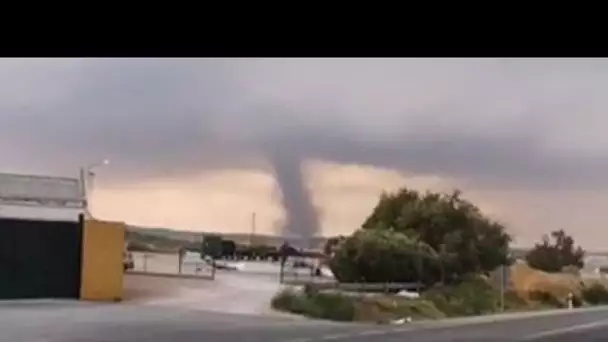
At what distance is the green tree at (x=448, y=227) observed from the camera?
9008 millimetres

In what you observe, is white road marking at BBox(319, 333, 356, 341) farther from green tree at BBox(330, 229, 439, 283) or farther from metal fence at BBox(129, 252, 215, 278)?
metal fence at BBox(129, 252, 215, 278)

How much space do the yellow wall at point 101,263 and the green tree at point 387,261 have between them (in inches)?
103

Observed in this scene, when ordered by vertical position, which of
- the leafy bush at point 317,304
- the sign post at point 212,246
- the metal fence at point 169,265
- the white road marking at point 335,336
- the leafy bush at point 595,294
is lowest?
the white road marking at point 335,336

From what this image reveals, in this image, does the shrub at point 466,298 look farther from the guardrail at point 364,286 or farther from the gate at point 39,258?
the gate at point 39,258

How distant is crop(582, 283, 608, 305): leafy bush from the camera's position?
10188mm

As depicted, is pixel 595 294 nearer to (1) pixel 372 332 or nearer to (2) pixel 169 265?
(1) pixel 372 332

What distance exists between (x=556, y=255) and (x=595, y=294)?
6.26 ft

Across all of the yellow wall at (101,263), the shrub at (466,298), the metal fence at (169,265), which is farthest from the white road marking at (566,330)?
the yellow wall at (101,263)

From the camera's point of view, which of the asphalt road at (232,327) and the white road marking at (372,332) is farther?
the white road marking at (372,332)

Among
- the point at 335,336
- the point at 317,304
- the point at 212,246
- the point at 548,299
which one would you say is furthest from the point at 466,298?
the point at 212,246

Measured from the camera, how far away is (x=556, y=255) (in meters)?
8.64

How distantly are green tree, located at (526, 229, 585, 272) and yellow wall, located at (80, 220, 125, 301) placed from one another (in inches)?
171
